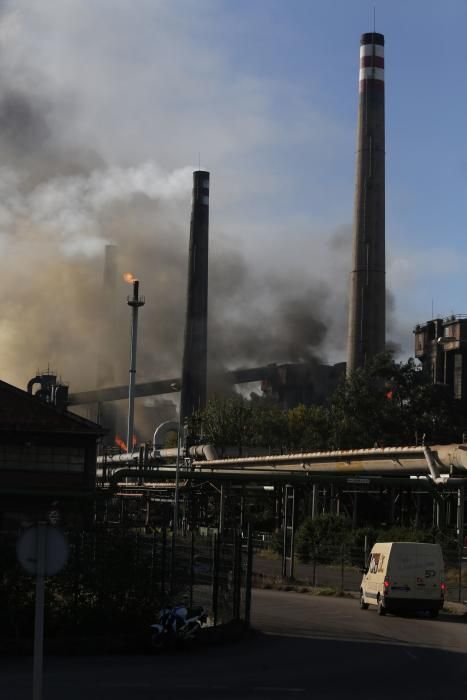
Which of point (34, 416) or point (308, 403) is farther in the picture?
point (308, 403)

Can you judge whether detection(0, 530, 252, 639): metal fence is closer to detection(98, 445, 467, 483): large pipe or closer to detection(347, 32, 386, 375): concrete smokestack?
detection(98, 445, 467, 483): large pipe

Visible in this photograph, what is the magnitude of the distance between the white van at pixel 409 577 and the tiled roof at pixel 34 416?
85.8 feet

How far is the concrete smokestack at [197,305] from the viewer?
10231 centimetres

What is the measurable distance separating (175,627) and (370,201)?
7234cm

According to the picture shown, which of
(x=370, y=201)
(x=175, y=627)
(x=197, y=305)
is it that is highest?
(x=370, y=201)

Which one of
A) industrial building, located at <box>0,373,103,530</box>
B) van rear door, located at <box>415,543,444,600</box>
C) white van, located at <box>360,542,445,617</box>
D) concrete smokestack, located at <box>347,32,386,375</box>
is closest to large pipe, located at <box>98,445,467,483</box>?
industrial building, located at <box>0,373,103,530</box>

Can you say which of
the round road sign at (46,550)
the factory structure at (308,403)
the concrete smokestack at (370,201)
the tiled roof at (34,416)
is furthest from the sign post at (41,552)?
the concrete smokestack at (370,201)

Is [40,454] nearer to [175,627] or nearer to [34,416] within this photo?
[34,416]

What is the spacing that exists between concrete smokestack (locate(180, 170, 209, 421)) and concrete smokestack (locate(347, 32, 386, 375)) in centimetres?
1740

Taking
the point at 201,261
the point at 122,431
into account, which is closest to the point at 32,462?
the point at 201,261

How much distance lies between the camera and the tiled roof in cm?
5412

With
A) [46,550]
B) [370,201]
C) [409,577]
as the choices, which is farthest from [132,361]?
[46,550]

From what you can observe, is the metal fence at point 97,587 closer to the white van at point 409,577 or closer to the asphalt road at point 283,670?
the asphalt road at point 283,670

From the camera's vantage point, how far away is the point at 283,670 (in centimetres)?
1848
